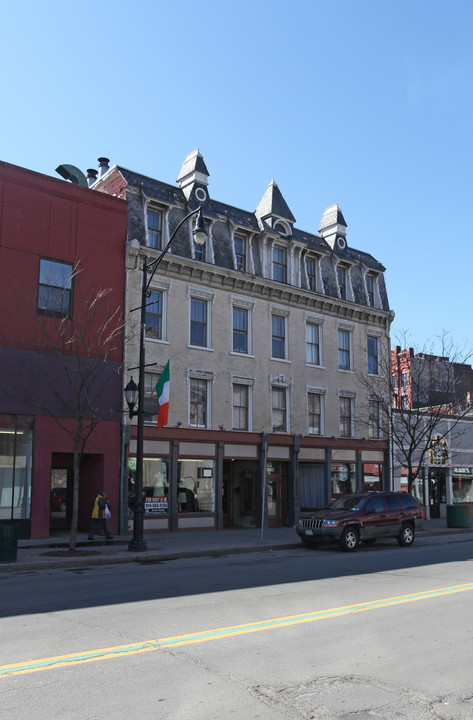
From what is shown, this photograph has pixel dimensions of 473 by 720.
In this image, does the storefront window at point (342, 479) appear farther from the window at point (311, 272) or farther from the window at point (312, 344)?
the window at point (311, 272)

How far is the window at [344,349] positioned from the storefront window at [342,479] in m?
4.67

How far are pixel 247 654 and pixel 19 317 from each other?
1629 centimetres

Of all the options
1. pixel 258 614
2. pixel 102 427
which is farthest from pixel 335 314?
pixel 258 614

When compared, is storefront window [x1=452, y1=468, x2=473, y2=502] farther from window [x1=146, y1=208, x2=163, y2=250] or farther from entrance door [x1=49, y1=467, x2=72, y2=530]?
entrance door [x1=49, y1=467, x2=72, y2=530]

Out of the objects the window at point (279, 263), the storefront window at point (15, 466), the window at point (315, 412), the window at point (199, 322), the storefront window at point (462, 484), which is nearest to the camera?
the storefront window at point (15, 466)

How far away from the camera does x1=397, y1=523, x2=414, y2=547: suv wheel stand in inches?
795

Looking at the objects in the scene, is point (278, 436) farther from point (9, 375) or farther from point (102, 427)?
point (9, 375)

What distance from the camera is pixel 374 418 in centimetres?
2983

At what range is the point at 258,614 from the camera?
8914mm

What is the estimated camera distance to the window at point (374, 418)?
29.7 metres

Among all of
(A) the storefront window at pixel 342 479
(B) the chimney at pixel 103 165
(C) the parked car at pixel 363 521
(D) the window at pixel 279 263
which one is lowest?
(C) the parked car at pixel 363 521

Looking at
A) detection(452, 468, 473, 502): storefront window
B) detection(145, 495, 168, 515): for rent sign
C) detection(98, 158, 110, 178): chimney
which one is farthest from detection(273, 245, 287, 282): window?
detection(452, 468, 473, 502): storefront window

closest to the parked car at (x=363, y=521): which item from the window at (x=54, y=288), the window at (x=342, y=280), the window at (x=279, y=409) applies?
the window at (x=279, y=409)

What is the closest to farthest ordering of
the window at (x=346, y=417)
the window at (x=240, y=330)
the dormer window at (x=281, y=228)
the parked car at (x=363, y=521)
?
the parked car at (x=363, y=521), the window at (x=240, y=330), the dormer window at (x=281, y=228), the window at (x=346, y=417)
